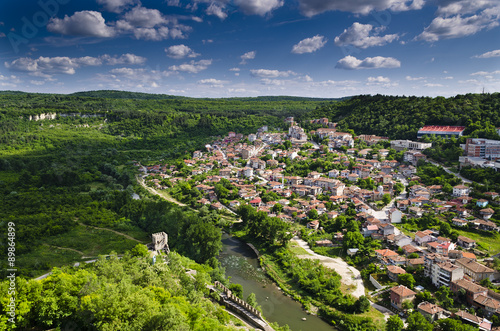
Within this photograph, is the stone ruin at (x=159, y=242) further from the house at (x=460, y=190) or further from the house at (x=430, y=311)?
the house at (x=460, y=190)

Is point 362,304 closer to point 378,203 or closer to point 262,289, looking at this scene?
point 262,289

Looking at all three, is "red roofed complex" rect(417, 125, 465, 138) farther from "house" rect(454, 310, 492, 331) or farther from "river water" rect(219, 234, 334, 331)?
Answer: "house" rect(454, 310, 492, 331)

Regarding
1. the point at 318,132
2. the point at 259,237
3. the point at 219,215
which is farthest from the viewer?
the point at 318,132

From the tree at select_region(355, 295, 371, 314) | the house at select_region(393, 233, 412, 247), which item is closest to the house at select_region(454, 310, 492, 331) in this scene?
the tree at select_region(355, 295, 371, 314)

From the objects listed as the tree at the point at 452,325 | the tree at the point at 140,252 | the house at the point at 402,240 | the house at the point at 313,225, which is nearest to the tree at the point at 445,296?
the tree at the point at 452,325

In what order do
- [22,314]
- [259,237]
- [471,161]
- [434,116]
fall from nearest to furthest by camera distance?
[22,314]
[259,237]
[471,161]
[434,116]

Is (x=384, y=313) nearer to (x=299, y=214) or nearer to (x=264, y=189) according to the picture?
(x=299, y=214)

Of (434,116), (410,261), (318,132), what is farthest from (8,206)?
(434,116)
